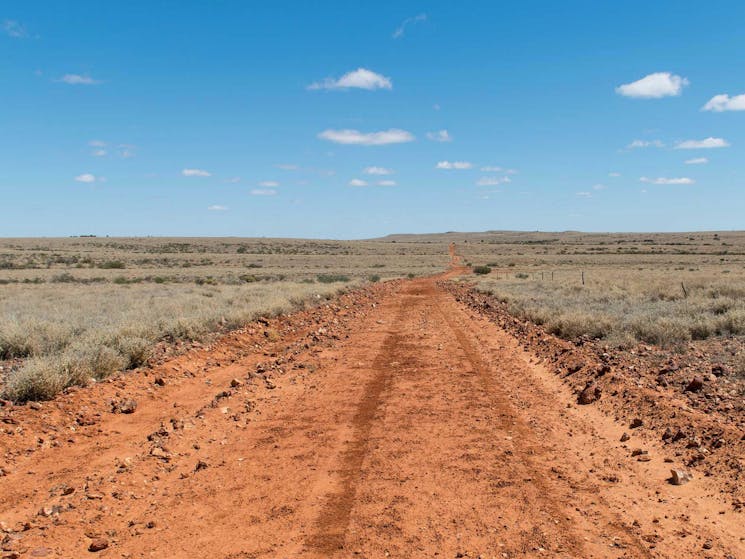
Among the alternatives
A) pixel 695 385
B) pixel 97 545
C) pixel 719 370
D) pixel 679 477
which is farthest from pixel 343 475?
pixel 719 370

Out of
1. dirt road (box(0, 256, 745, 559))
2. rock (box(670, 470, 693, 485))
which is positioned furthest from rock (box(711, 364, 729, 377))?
rock (box(670, 470, 693, 485))

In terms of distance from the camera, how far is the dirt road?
4.41 m

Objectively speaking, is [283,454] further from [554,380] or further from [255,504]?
[554,380]

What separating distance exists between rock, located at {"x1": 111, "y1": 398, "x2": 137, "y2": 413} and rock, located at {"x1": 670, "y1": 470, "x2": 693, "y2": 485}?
6997 millimetres

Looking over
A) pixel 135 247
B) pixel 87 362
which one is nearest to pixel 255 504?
pixel 87 362

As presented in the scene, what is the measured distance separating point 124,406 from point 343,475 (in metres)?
4.28

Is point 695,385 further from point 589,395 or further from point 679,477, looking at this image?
point 679,477

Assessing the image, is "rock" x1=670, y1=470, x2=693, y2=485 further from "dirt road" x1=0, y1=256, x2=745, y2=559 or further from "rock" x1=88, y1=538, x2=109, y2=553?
"rock" x1=88, y1=538, x2=109, y2=553

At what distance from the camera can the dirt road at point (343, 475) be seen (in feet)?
14.5

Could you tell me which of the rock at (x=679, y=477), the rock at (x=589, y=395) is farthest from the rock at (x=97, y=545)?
the rock at (x=589, y=395)

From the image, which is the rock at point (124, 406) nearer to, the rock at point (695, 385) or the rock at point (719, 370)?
the rock at point (695, 385)

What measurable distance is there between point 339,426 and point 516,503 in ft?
9.49

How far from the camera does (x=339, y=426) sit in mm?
7328

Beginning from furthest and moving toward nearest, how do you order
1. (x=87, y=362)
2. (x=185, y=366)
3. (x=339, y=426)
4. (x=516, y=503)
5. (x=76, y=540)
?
(x=185, y=366), (x=87, y=362), (x=339, y=426), (x=516, y=503), (x=76, y=540)
